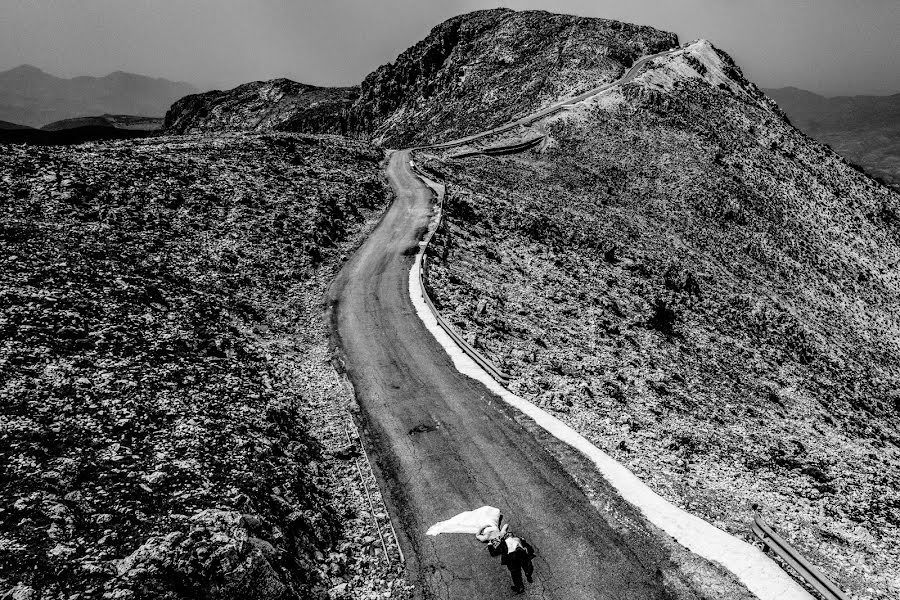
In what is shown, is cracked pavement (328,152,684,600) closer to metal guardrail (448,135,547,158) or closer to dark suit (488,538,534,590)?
dark suit (488,538,534,590)

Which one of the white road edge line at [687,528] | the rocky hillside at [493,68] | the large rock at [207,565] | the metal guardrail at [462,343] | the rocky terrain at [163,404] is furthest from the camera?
the rocky hillside at [493,68]

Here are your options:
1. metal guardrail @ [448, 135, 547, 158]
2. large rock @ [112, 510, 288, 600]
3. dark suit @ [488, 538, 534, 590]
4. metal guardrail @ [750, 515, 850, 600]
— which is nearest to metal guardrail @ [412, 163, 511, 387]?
dark suit @ [488, 538, 534, 590]

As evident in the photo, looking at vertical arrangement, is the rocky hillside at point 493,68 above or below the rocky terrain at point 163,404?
above

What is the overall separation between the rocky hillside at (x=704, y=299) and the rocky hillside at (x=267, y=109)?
89563 mm

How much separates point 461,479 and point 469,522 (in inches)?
64.7

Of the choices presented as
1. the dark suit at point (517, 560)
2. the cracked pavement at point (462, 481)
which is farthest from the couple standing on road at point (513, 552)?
the cracked pavement at point (462, 481)

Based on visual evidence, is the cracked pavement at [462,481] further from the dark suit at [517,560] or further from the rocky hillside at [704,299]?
the rocky hillside at [704,299]

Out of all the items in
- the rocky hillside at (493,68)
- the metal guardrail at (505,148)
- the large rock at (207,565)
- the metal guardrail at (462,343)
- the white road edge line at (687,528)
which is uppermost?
the rocky hillside at (493,68)

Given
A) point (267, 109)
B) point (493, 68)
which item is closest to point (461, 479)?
point (493, 68)

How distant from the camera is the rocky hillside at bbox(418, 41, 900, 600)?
13445 millimetres

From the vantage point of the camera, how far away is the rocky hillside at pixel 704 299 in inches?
529

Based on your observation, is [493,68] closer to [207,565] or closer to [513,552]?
[513,552]

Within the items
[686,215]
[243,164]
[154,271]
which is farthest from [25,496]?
[686,215]

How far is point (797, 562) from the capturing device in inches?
365
